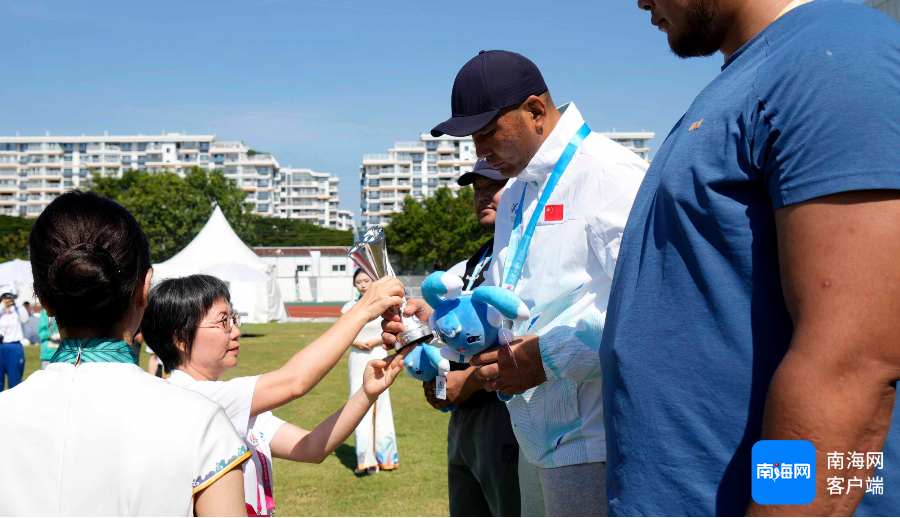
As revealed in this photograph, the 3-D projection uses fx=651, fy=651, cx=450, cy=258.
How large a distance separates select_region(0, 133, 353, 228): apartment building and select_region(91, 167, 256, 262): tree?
5208 centimetres

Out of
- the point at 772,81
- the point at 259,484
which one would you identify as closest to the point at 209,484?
the point at 259,484

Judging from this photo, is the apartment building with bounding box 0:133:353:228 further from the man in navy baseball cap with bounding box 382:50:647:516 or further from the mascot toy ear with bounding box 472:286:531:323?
the mascot toy ear with bounding box 472:286:531:323

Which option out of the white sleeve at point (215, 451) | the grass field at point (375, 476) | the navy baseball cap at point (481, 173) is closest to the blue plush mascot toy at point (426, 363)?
the white sleeve at point (215, 451)

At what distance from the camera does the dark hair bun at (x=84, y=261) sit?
5.17 ft

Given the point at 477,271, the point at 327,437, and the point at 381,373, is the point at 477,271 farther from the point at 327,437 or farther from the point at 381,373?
the point at 327,437

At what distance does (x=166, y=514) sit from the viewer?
4.85 ft

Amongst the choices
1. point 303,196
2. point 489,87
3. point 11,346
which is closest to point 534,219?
point 489,87

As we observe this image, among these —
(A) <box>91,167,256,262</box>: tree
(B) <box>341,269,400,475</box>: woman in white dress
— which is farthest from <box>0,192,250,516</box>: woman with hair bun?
(A) <box>91,167,256,262</box>: tree

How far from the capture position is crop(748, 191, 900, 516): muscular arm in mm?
1022

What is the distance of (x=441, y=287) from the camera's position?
2322mm

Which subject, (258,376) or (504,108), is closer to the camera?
(258,376)

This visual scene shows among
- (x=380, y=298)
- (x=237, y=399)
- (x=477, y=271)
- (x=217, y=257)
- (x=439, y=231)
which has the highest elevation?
(x=439, y=231)

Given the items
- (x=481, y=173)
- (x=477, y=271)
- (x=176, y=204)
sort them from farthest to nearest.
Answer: (x=176, y=204)
(x=481, y=173)
(x=477, y=271)

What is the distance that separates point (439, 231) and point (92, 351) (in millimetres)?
52661
